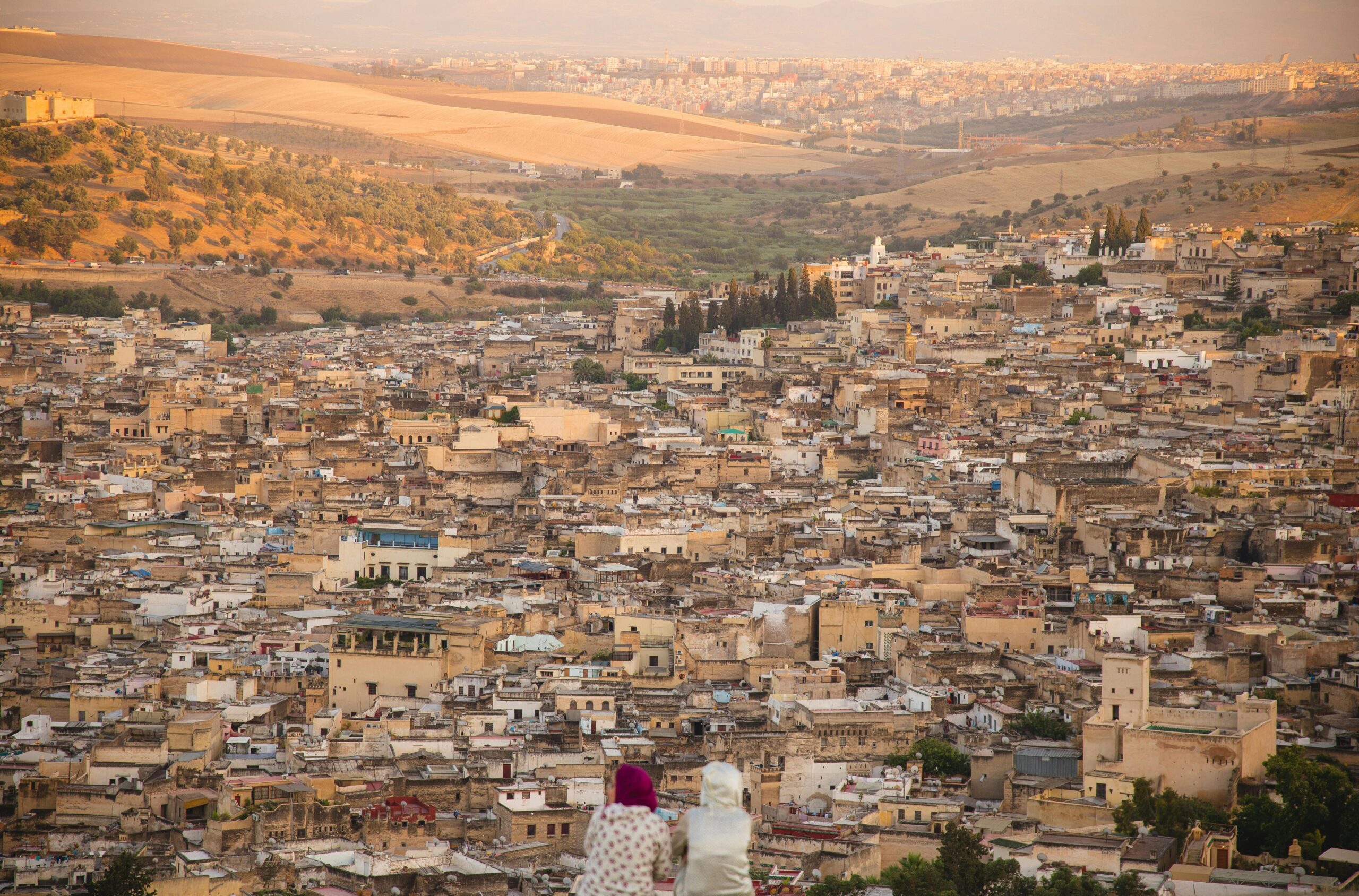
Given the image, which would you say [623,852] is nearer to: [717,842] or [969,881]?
[717,842]

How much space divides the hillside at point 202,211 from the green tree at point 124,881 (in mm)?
48510

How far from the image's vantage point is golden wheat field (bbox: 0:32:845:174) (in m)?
114

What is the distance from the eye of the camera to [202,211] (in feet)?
228

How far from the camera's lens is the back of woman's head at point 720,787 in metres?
6.64

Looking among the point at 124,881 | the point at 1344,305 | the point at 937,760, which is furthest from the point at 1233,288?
the point at 124,881

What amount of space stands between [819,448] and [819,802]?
17145 millimetres

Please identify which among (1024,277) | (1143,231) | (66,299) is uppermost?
(1143,231)

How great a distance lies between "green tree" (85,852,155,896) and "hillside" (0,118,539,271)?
4851cm

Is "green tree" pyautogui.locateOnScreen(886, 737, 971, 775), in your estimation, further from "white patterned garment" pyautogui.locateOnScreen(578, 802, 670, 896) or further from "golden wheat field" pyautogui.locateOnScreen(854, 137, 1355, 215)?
"golden wheat field" pyautogui.locateOnScreen(854, 137, 1355, 215)

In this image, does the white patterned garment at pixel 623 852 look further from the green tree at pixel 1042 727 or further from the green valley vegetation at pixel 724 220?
the green valley vegetation at pixel 724 220

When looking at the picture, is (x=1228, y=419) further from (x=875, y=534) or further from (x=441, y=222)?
(x=441, y=222)

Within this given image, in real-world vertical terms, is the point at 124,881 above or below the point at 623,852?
below

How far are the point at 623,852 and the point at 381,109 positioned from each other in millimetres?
125724

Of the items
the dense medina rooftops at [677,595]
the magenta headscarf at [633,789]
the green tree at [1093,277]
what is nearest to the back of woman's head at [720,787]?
the magenta headscarf at [633,789]
